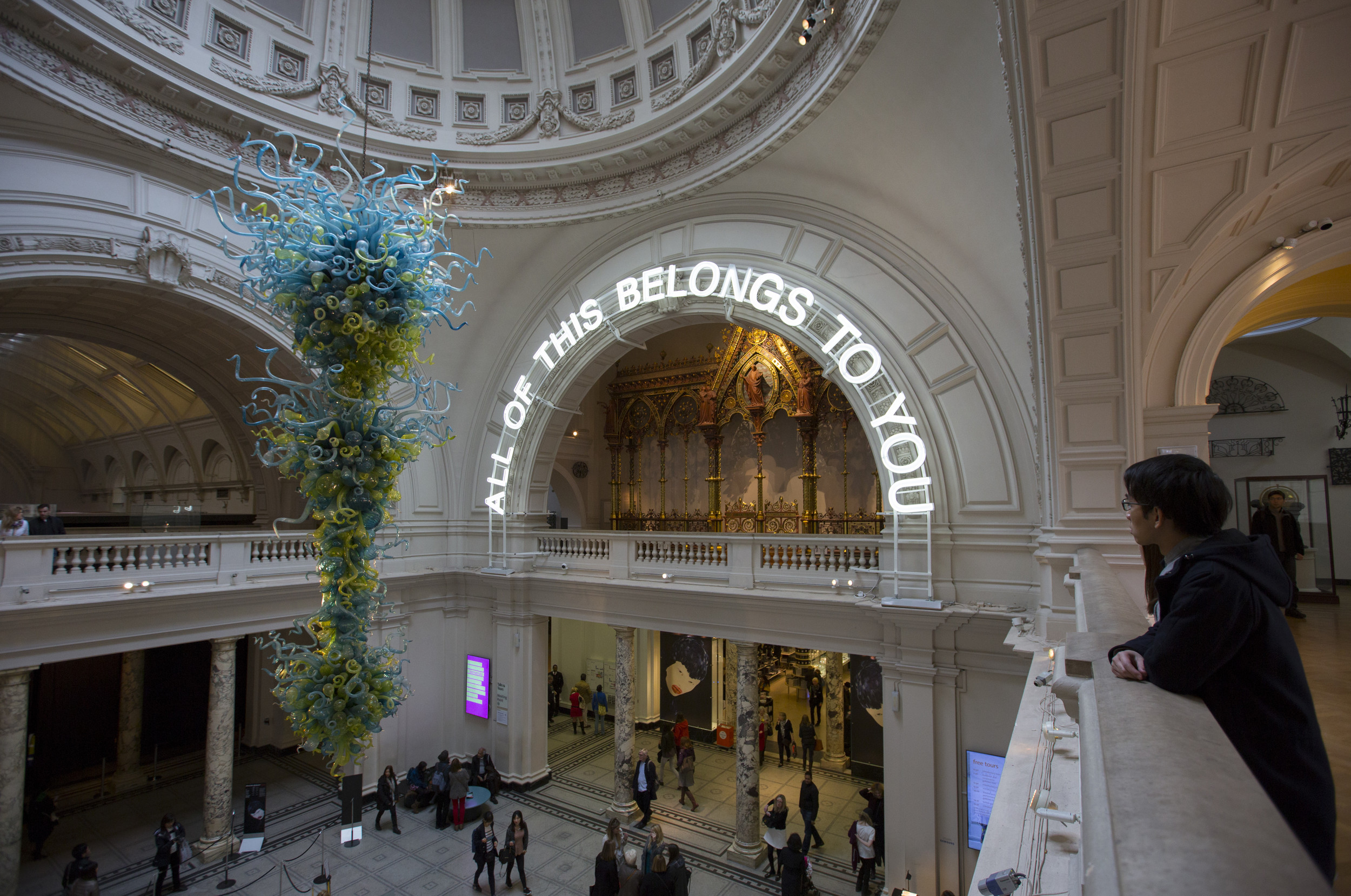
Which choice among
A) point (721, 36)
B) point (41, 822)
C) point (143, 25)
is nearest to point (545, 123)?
point (721, 36)

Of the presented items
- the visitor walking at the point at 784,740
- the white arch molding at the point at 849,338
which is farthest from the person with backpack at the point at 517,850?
the visitor walking at the point at 784,740

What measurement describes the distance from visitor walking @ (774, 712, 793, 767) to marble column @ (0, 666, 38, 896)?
1224 centimetres

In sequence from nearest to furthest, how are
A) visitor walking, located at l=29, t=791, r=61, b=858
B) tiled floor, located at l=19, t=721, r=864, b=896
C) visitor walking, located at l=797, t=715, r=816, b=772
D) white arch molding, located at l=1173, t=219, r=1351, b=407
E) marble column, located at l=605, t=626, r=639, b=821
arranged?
white arch molding, located at l=1173, t=219, r=1351, b=407, tiled floor, located at l=19, t=721, r=864, b=896, visitor walking, located at l=29, t=791, r=61, b=858, marble column, located at l=605, t=626, r=639, b=821, visitor walking, located at l=797, t=715, r=816, b=772

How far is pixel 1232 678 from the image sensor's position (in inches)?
59.2

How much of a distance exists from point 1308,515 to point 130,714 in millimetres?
22771

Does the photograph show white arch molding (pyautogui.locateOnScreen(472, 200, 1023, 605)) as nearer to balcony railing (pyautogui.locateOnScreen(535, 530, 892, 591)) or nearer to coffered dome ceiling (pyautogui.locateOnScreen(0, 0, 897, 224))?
balcony railing (pyautogui.locateOnScreen(535, 530, 892, 591))

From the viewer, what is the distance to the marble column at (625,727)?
11656 millimetres

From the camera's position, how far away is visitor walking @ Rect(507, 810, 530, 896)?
942 centimetres

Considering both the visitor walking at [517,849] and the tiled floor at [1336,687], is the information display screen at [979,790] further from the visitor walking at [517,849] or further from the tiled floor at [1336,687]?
the visitor walking at [517,849]

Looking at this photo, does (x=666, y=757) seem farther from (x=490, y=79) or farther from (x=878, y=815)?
(x=490, y=79)

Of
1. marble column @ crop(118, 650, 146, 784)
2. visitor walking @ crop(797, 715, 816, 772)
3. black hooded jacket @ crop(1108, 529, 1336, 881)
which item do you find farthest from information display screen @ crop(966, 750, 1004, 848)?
marble column @ crop(118, 650, 146, 784)

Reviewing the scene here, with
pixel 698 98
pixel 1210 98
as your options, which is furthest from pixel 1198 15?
pixel 698 98

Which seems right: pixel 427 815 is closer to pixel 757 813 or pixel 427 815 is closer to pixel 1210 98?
pixel 757 813

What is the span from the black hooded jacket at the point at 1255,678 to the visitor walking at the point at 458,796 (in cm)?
1219
